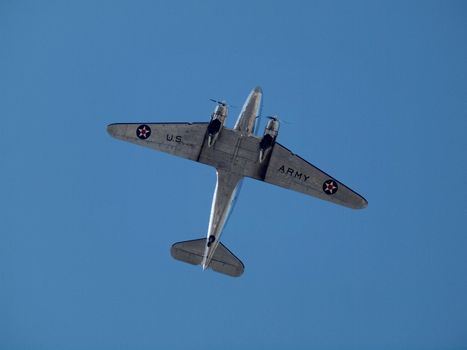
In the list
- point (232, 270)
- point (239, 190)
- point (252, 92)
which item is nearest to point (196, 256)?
point (232, 270)

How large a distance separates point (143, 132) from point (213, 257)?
11702 millimetres

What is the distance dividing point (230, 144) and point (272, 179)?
4369mm

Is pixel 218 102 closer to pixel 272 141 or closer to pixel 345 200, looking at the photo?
pixel 272 141

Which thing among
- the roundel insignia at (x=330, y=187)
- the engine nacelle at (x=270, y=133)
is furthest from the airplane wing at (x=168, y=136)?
the roundel insignia at (x=330, y=187)

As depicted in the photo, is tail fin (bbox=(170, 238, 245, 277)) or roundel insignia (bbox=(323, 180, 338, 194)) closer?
roundel insignia (bbox=(323, 180, 338, 194))

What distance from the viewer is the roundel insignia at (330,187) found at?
49.6m

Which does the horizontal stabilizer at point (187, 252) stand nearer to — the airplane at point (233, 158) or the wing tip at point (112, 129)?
the airplane at point (233, 158)

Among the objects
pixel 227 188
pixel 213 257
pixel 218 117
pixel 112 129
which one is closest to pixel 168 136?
pixel 112 129

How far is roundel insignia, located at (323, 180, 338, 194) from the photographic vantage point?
1951 inches

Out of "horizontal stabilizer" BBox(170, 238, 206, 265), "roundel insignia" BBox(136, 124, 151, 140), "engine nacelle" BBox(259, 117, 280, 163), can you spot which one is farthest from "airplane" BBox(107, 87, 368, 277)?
"horizontal stabilizer" BBox(170, 238, 206, 265)

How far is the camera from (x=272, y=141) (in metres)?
47.9

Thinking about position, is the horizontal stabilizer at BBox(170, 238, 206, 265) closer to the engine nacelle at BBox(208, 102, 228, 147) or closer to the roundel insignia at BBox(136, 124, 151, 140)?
the roundel insignia at BBox(136, 124, 151, 140)

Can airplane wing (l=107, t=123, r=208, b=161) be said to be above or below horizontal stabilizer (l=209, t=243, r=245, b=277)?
above

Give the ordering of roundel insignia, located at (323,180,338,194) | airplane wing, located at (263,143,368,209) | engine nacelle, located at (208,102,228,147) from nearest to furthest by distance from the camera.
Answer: engine nacelle, located at (208,102,228,147) < airplane wing, located at (263,143,368,209) < roundel insignia, located at (323,180,338,194)
